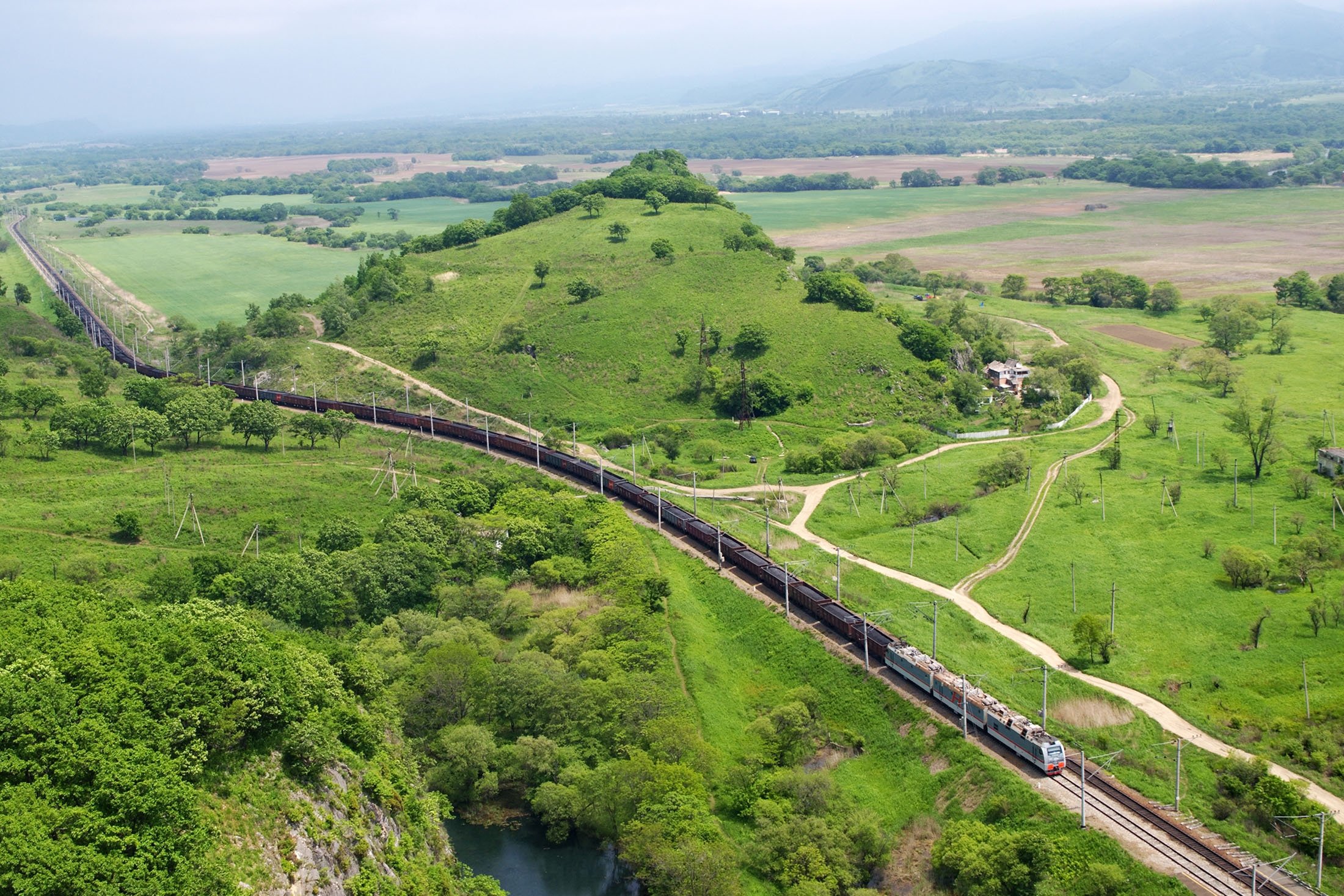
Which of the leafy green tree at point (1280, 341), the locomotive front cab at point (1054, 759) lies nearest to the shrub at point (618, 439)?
the locomotive front cab at point (1054, 759)

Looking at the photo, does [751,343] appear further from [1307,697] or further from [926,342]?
[1307,697]

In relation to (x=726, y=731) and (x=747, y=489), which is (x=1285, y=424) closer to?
(x=747, y=489)

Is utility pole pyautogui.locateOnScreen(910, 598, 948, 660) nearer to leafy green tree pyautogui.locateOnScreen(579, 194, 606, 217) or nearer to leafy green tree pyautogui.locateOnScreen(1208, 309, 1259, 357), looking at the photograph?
leafy green tree pyautogui.locateOnScreen(1208, 309, 1259, 357)

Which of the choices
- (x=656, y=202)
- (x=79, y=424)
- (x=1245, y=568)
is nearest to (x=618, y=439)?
(x=79, y=424)

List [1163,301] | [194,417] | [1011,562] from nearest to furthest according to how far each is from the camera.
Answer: [1011,562] < [194,417] < [1163,301]

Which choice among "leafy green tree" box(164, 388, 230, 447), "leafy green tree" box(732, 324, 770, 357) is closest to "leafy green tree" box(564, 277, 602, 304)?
"leafy green tree" box(732, 324, 770, 357)

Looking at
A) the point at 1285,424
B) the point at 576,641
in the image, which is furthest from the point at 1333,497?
the point at 576,641
